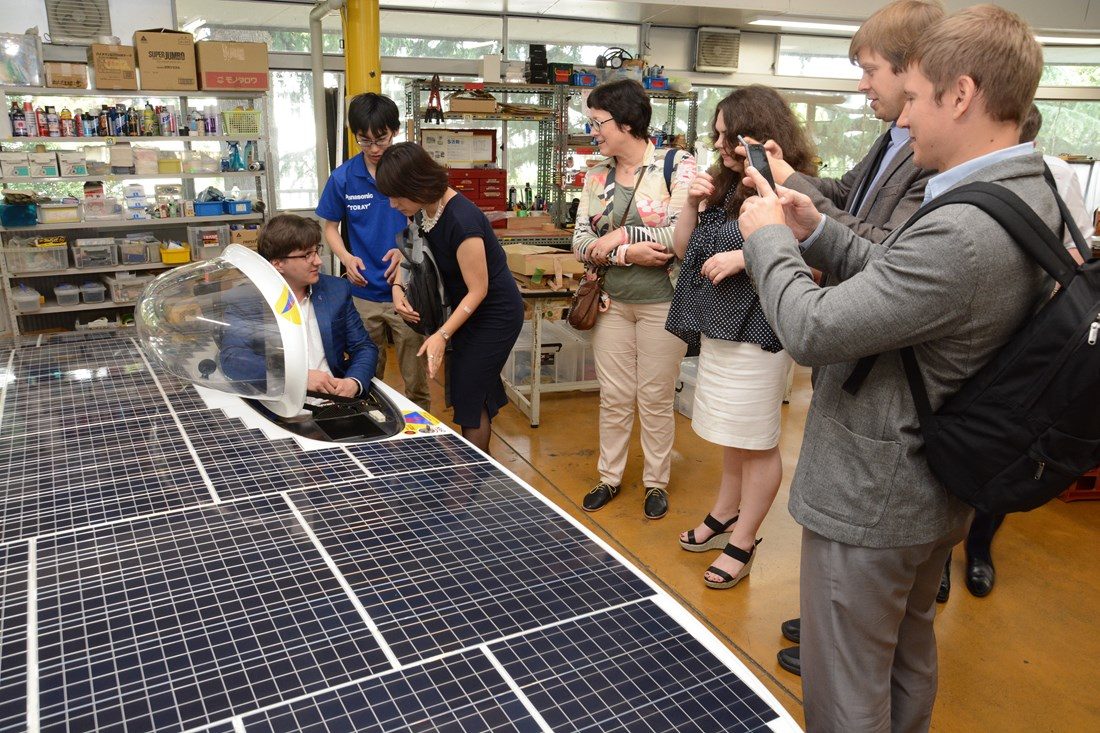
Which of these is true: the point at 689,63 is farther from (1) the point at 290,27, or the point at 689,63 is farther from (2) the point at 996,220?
(2) the point at 996,220

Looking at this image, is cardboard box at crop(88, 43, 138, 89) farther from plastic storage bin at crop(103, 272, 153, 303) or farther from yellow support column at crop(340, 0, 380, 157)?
yellow support column at crop(340, 0, 380, 157)

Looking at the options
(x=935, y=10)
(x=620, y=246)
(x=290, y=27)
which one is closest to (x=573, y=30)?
(x=290, y=27)

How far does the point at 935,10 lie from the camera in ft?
5.32

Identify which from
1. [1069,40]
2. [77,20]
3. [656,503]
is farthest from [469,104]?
[1069,40]

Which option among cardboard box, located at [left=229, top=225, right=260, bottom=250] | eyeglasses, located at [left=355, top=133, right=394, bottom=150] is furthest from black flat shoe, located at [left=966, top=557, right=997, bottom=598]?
cardboard box, located at [left=229, top=225, right=260, bottom=250]

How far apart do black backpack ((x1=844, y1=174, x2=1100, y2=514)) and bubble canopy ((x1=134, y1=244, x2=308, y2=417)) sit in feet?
4.38

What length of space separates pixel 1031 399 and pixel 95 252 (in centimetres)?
604

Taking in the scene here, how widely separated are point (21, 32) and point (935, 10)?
6448 millimetres

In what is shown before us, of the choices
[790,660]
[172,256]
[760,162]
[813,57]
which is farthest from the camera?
[813,57]

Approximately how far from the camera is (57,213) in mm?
5312

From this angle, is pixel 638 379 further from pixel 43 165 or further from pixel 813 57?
pixel 813 57

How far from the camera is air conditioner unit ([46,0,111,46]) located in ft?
18.1

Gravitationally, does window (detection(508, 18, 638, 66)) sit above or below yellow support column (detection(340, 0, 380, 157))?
above

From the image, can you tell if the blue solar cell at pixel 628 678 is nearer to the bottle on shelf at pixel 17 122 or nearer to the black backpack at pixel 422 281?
the black backpack at pixel 422 281
